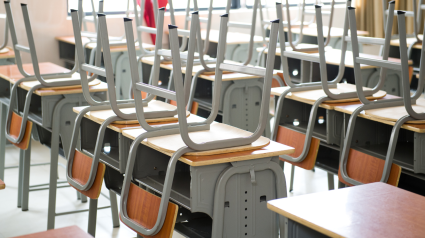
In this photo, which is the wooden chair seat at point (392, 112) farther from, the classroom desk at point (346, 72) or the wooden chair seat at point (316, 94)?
the classroom desk at point (346, 72)

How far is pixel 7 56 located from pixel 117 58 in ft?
3.71

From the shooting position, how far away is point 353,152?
97.0 inches

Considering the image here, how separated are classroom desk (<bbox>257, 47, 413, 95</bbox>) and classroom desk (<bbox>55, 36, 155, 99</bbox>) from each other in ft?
4.39

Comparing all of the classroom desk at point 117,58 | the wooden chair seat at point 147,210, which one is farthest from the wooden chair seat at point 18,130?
the classroom desk at point 117,58

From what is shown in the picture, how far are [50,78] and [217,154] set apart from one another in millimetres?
1667

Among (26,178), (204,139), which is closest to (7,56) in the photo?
(26,178)

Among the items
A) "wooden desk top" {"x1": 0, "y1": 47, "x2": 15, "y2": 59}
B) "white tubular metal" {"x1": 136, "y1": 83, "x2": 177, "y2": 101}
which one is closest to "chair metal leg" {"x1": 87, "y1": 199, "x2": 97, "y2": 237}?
"white tubular metal" {"x1": 136, "y1": 83, "x2": 177, "y2": 101}

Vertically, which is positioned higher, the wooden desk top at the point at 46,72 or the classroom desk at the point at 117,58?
the wooden desk top at the point at 46,72

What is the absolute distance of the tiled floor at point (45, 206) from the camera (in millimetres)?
3137

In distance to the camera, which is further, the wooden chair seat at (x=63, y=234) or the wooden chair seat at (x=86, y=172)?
the wooden chair seat at (x=86, y=172)

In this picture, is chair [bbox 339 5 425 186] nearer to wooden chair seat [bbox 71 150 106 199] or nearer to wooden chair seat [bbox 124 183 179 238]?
wooden chair seat [bbox 124 183 179 238]

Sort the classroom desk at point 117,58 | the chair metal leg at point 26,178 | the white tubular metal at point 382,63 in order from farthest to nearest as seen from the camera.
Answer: the classroom desk at point 117,58
the chair metal leg at point 26,178
the white tubular metal at point 382,63

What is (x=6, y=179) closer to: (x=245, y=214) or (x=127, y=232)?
(x=127, y=232)

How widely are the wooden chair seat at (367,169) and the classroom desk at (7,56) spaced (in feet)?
9.85
